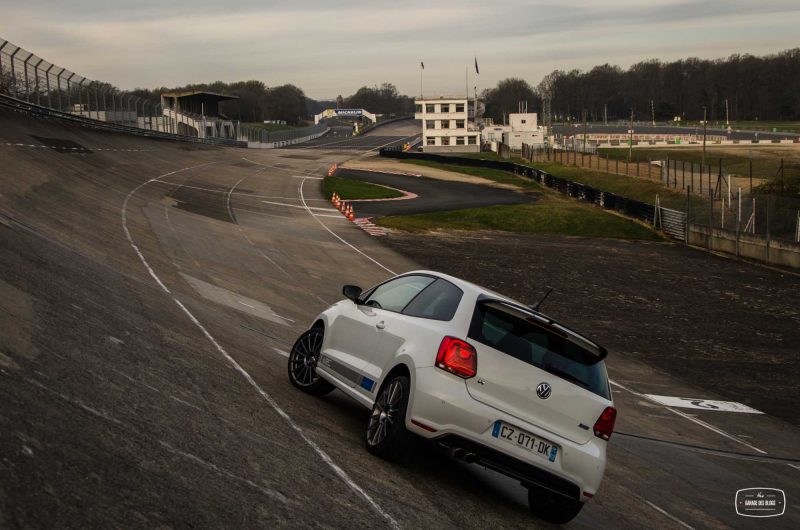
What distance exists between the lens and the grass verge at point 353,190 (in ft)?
187

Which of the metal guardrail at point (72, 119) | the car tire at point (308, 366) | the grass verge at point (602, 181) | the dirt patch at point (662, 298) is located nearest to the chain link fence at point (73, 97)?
the metal guardrail at point (72, 119)

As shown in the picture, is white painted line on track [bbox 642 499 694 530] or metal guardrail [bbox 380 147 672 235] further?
metal guardrail [bbox 380 147 672 235]

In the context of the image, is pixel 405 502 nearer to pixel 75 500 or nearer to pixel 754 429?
pixel 75 500

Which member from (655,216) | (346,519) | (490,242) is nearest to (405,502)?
(346,519)

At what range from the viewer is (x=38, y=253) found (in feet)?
46.8

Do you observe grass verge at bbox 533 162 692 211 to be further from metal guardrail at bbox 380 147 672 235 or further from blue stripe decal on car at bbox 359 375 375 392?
blue stripe decal on car at bbox 359 375 375 392

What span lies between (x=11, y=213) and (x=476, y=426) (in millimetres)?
13152

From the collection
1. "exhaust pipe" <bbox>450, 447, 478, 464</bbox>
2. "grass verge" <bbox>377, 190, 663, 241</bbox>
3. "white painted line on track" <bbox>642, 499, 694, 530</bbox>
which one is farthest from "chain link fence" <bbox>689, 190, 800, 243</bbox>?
"exhaust pipe" <bbox>450, 447, 478, 464</bbox>

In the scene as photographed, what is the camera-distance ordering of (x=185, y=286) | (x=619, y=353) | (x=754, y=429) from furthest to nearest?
(x=619, y=353) < (x=185, y=286) < (x=754, y=429)

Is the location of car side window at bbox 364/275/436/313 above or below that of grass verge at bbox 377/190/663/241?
above

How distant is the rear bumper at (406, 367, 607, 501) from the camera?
304 inches

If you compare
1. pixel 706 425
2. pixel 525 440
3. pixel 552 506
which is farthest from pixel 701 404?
pixel 525 440

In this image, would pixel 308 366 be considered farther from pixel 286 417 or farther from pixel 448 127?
pixel 448 127

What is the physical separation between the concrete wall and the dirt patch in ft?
3.54
